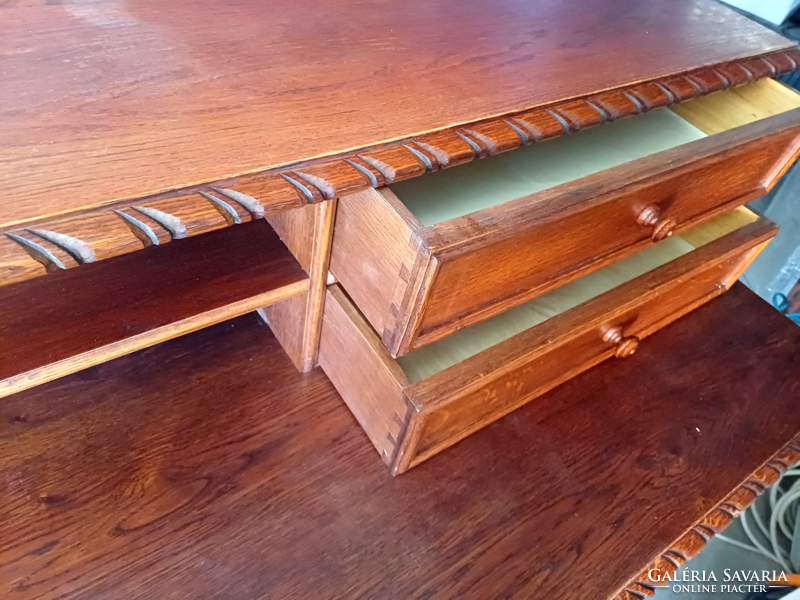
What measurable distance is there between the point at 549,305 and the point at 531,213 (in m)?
0.23

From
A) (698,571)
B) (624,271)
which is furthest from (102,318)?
(698,571)

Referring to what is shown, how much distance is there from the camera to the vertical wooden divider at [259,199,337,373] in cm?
51

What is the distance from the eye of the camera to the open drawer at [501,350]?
0.54 m

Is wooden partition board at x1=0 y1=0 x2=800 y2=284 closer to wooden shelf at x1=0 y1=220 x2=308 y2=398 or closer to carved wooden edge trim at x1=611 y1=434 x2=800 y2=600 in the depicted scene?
A: wooden shelf at x1=0 y1=220 x2=308 y2=398

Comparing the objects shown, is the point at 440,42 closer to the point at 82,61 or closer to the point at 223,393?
the point at 82,61

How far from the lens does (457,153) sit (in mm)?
445

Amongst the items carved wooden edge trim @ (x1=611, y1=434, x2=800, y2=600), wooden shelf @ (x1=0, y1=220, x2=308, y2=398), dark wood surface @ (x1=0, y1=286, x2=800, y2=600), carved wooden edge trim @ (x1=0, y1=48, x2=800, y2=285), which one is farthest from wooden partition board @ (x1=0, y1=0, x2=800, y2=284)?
carved wooden edge trim @ (x1=611, y1=434, x2=800, y2=600)

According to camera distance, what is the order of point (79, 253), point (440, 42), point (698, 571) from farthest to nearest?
point (698, 571)
point (440, 42)
point (79, 253)

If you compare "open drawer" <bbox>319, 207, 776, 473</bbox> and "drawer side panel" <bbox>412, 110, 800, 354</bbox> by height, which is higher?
"drawer side panel" <bbox>412, 110, 800, 354</bbox>

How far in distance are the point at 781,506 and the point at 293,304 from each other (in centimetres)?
94

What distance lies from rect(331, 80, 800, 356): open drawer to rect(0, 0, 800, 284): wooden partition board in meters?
0.05

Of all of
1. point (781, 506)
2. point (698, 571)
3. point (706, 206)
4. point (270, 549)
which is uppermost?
point (706, 206)

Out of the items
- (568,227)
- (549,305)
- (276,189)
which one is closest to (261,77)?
(276,189)

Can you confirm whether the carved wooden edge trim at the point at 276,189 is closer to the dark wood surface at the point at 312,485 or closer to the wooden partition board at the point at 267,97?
the wooden partition board at the point at 267,97
